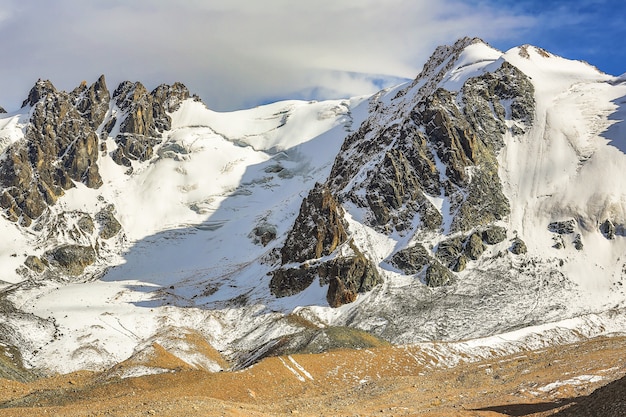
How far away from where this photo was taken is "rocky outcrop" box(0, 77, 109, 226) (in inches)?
5984

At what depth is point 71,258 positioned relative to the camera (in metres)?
138

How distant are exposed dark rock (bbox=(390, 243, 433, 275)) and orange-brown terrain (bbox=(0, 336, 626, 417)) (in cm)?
3996

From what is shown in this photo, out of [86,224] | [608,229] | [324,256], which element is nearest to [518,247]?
[608,229]

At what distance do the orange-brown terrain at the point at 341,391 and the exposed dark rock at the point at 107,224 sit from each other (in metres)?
103

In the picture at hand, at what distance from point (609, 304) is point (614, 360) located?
135ft

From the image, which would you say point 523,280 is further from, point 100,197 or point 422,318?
point 100,197

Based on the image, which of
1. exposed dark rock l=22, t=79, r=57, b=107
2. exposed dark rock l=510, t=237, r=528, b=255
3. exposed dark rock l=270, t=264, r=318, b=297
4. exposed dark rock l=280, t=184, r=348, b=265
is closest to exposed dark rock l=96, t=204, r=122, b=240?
exposed dark rock l=22, t=79, r=57, b=107

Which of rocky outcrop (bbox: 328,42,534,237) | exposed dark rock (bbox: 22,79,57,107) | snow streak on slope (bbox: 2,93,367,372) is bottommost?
snow streak on slope (bbox: 2,93,367,372)

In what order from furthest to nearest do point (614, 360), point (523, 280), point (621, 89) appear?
point (621, 89) → point (523, 280) → point (614, 360)

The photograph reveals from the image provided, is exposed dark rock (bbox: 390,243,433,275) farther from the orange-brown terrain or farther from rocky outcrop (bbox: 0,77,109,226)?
rocky outcrop (bbox: 0,77,109,226)

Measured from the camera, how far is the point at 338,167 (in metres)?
149

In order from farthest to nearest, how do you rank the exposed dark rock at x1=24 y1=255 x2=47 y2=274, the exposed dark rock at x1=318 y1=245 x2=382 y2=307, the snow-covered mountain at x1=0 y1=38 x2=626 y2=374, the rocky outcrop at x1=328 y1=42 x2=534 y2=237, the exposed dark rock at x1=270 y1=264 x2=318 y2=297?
the exposed dark rock at x1=24 y1=255 x2=47 y2=274 → the rocky outcrop at x1=328 y1=42 x2=534 y2=237 → the exposed dark rock at x1=270 y1=264 x2=318 y2=297 → the exposed dark rock at x1=318 y1=245 x2=382 y2=307 → the snow-covered mountain at x1=0 y1=38 x2=626 y2=374

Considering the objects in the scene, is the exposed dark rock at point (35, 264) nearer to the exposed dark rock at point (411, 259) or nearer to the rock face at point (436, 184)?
the rock face at point (436, 184)

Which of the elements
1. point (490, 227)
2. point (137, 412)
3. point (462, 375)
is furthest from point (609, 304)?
point (137, 412)
